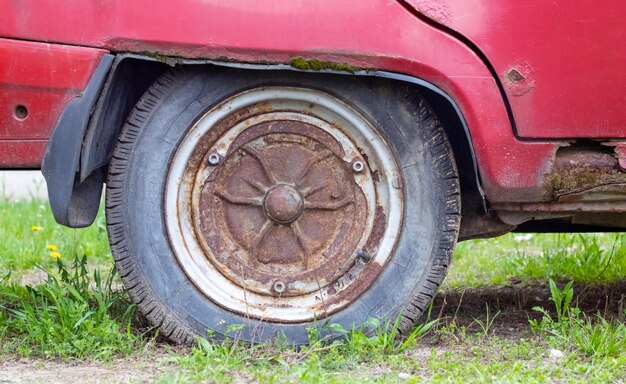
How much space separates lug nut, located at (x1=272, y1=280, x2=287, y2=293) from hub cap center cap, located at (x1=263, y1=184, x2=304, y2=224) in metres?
0.22

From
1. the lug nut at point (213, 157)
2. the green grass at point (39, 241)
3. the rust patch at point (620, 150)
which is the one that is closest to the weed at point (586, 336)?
the rust patch at point (620, 150)

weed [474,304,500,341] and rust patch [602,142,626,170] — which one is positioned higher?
rust patch [602,142,626,170]

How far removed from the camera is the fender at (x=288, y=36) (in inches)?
125

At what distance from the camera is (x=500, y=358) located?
3.36 m

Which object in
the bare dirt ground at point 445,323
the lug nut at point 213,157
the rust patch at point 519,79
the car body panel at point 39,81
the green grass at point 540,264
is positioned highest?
the car body panel at point 39,81

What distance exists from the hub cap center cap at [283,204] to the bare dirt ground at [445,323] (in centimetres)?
58

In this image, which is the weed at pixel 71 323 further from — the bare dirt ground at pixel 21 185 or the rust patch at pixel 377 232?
the bare dirt ground at pixel 21 185

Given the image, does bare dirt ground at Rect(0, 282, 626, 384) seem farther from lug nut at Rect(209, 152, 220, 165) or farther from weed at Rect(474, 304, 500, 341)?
lug nut at Rect(209, 152, 220, 165)

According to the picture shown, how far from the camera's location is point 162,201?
11.1 feet

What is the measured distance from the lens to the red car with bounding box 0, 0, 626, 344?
3.21 meters

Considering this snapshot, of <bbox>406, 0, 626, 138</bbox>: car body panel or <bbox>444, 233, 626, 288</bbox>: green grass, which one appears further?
<bbox>444, 233, 626, 288</bbox>: green grass

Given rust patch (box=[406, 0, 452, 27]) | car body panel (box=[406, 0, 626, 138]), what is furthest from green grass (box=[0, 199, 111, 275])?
car body panel (box=[406, 0, 626, 138])

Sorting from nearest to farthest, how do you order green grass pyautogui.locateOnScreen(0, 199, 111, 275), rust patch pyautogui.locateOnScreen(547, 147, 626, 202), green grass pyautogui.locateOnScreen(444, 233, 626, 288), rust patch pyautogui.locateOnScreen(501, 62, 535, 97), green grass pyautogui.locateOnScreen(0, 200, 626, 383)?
green grass pyautogui.locateOnScreen(0, 200, 626, 383)
rust patch pyautogui.locateOnScreen(501, 62, 535, 97)
rust patch pyautogui.locateOnScreen(547, 147, 626, 202)
green grass pyautogui.locateOnScreen(444, 233, 626, 288)
green grass pyautogui.locateOnScreen(0, 199, 111, 275)

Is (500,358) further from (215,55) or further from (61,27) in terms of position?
(61,27)
